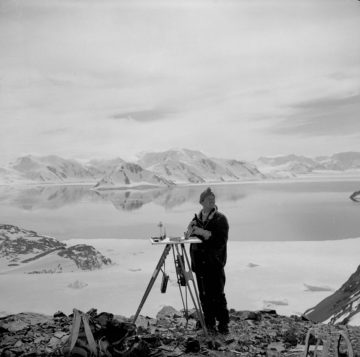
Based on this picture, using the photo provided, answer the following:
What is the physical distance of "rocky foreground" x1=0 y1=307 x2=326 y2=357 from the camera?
258cm

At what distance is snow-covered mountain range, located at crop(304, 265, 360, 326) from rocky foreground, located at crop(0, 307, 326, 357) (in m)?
1.09

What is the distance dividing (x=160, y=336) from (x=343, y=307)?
309 cm

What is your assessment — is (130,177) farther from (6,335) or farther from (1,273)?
(6,335)

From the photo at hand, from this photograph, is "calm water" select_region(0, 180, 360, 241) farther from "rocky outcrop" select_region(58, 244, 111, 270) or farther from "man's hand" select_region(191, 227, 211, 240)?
"man's hand" select_region(191, 227, 211, 240)

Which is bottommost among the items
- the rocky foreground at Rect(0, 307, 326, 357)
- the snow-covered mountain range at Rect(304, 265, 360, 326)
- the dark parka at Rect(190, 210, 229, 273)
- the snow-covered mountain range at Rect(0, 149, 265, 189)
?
the snow-covered mountain range at Rect(304, 265, 360, 326)

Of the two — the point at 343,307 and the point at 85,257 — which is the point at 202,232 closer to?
the point at 343,307

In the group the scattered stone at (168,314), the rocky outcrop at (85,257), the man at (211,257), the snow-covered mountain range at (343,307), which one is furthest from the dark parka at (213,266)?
the rocky outcrop at (85,257)

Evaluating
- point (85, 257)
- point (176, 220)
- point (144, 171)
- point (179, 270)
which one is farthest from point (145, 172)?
point (179, 270)

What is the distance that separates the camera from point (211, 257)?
3049 millimetres

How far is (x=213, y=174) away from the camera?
322 ft

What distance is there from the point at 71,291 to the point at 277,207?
722 inches

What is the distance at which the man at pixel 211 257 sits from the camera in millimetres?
3033

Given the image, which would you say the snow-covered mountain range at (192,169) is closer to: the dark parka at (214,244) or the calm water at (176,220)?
the calm water at (176,220)

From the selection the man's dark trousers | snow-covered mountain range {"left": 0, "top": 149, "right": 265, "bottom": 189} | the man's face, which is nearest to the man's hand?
the man's face
